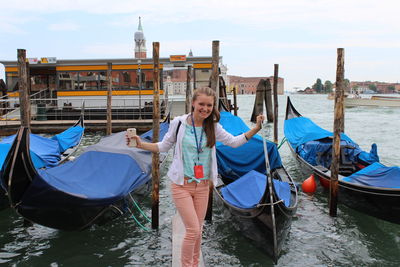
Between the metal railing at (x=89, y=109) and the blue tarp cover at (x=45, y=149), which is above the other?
the metal railing at (x=89, y=109)

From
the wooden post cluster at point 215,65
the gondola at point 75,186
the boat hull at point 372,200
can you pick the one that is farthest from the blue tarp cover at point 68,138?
the boat hull at point 372,200

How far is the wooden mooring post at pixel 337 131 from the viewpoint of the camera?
5.91m

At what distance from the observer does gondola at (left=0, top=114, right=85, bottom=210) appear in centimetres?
656

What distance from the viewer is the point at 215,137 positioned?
3.02 meters

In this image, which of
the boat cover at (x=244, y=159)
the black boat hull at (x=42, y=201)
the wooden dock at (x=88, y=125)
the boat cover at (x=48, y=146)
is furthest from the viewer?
the wooden dock at (x=88, y=125)

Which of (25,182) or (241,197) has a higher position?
(25,182)

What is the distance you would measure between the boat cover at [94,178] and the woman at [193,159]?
1.99 metres

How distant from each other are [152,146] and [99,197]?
2057 millimetres

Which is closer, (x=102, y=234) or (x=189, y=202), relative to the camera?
(x=189, y=202)

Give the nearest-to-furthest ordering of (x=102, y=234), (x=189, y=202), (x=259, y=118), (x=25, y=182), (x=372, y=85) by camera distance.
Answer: (x=189, y=202) < (x=259, y=118) < (x=25, y=182) < (x=102, y=234) < (x=372, y=85)

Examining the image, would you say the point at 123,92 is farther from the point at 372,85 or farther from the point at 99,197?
the point at 372,85

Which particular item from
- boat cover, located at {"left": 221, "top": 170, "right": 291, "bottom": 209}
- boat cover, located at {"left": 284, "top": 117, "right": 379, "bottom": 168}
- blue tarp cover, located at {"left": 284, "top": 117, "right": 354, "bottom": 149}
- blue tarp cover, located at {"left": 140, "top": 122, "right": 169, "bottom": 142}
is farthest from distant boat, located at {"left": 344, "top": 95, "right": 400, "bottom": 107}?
boat cover, located at {"left": 221, "top": 170, "right": 291, "bottom": 209}

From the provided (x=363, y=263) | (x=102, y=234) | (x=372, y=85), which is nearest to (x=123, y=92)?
(x=102, y=234)

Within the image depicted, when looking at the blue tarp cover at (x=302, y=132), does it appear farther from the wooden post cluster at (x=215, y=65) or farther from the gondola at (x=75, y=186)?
the gondola at (x=75, y=186)
